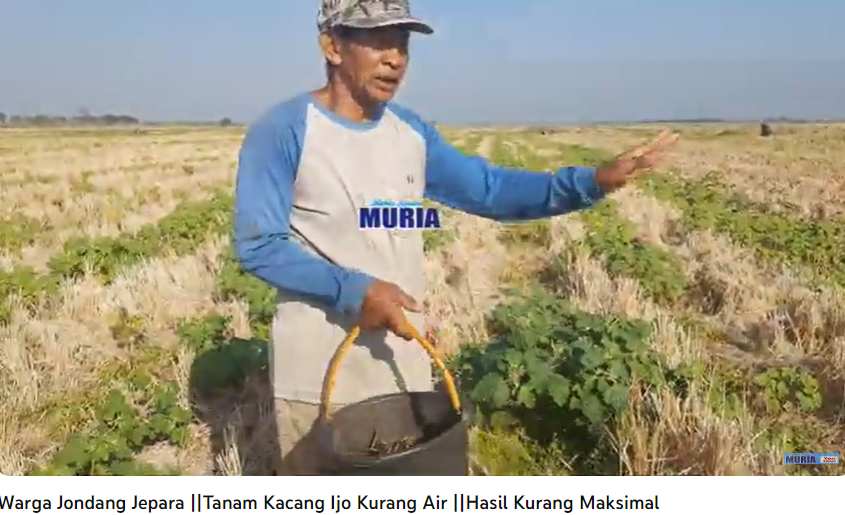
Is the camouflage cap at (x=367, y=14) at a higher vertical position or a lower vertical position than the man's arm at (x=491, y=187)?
higher

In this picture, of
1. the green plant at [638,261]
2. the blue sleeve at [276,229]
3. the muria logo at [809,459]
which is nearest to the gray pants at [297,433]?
the blue sleeve at [276,229]

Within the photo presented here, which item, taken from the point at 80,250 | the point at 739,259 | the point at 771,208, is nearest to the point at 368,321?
the point at 80,250

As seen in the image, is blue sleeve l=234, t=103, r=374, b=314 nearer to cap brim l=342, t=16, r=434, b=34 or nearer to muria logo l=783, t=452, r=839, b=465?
cap brim l=342, t=16, r=434, b=34

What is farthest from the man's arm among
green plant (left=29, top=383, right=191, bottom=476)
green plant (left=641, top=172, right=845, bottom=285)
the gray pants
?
green plant (left=641, top=172, right=845, bottom=285)

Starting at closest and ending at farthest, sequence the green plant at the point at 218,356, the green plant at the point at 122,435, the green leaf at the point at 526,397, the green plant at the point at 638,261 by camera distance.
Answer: the green plant at the point at 122,435, the green leaf at the point at 526,397, the green plant at the point at 218,356, the green plant at the point at 638,261

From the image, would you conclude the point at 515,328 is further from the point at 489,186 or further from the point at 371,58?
the point at 371,58

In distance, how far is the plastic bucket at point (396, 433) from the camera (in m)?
1.81

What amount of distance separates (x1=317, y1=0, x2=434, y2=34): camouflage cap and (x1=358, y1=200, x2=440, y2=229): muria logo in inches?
16.3

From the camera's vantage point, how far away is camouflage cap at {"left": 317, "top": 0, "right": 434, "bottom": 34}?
6.09 ft

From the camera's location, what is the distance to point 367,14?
186 cm

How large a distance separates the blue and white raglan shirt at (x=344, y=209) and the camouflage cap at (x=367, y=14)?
203 millimetres

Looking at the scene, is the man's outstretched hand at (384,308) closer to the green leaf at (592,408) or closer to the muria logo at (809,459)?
the green leaf at (592,408)

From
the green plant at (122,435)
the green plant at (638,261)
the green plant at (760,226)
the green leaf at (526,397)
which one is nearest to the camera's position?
the green plant at (122,435)
